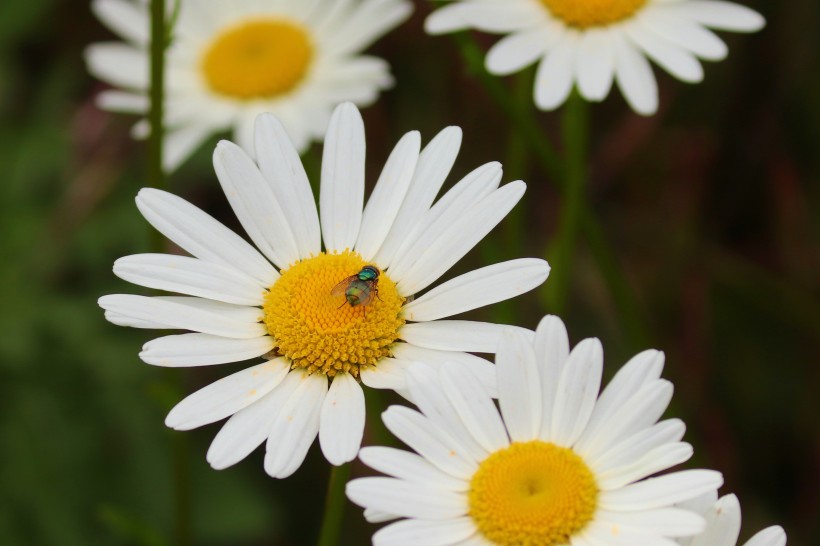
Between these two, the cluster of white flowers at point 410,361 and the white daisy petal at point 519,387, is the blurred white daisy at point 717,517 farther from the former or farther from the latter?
the white daisy petal at point 519,387

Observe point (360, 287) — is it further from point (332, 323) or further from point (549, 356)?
point (549, 356)

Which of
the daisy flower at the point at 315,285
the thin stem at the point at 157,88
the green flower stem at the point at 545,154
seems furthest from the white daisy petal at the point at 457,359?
the green flower stem at the point at 545,154

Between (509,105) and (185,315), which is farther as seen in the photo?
(509,105)

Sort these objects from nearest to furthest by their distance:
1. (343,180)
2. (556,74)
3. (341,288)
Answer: (341,288) → (343,180) → (556,74)

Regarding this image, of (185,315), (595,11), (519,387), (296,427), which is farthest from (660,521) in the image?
(595,11)

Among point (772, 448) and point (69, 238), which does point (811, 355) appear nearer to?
point (772, 448)

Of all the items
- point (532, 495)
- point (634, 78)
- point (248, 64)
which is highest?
point (248, 64)

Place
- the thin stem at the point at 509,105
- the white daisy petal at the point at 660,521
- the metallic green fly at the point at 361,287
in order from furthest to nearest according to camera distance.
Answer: the thin stem at the point at 509,105, the metallic green fly at the point at 361,287, the white daisy petal at the point at 660,521

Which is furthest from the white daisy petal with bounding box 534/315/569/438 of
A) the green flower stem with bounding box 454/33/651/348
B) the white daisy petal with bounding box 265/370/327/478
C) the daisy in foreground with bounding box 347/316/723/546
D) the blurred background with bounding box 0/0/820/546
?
the blurred background with bounding box 0/0/820/546
